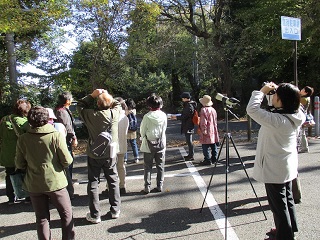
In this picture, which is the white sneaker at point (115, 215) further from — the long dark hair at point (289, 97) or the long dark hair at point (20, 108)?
the long dark hair at point (289, 97)

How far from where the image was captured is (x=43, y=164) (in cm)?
327

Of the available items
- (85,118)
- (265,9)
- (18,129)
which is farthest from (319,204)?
(265,9)

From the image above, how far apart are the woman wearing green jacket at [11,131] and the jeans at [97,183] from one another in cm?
143

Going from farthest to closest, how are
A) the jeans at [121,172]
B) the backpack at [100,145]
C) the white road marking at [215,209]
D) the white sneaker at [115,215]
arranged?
1. the jeans at [121,172]
2. the white sneaker at [115,215]
3. the backpack at [100,145]
4. the white road marking at [215,209]

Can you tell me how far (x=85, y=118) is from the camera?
13.7 ft

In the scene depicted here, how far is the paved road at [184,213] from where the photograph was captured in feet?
12.3

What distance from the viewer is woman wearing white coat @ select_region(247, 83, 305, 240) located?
9.95ft

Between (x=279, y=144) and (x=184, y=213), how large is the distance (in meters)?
1.85

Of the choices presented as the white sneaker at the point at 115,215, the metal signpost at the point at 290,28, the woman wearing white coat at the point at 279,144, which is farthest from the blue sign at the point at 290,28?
the white sneaker at the point at 115,215

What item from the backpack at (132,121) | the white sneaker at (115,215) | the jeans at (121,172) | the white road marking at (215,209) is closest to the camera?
the white road marking at (215,209)

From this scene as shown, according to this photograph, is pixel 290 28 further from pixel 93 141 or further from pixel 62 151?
pixel 62 151

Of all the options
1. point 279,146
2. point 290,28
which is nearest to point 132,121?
point 290,28

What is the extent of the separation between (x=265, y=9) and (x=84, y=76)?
29.5 feet

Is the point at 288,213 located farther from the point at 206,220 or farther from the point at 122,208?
the point at 122,208
